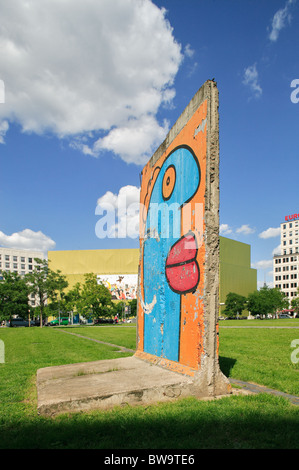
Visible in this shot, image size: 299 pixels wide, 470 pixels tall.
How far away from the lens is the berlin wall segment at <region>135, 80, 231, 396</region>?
4.66m

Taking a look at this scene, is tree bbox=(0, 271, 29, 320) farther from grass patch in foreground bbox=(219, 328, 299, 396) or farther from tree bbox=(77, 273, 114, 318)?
grass patch in foreground bbox=(219, 328, 299, 396)

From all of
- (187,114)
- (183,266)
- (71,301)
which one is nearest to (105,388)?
(183,266)

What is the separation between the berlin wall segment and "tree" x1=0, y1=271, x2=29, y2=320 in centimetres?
3456

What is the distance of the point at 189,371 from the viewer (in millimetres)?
4730

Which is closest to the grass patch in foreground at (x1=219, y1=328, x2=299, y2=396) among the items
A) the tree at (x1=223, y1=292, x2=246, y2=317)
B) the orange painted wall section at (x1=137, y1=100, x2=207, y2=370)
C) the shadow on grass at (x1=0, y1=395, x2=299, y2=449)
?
the shadow on grass at (x1=0, y1=395, x2=299, y2=449)

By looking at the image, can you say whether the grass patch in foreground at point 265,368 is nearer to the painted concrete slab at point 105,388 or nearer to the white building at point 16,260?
the painted concrete slab at point 105,388

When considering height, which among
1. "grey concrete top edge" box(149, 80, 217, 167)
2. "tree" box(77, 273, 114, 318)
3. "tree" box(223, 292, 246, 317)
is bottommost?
"tree" box(223, 292, 246, 317)

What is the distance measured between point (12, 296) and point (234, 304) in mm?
47221

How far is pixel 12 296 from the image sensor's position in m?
38.3

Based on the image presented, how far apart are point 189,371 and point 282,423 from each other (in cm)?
166

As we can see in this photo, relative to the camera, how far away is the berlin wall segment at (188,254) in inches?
184

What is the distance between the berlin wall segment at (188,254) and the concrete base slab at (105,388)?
1.03ft

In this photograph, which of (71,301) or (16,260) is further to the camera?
(16,260)

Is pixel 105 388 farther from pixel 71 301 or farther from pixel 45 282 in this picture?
pixel 71 301
